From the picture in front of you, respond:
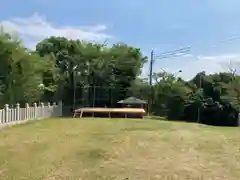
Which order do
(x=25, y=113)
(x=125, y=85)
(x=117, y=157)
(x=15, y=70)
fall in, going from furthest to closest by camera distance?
(x=125, y=85), (x=15, y=70), (x=25, y=113), (x=117, y=157)

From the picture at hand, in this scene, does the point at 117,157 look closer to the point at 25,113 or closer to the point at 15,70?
the point at 25,113

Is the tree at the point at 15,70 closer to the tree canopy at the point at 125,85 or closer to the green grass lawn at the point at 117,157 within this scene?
the tree canopy at the point at 125,85

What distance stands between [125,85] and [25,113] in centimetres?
2132

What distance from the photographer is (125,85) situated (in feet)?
150

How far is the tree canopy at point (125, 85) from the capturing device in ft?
131

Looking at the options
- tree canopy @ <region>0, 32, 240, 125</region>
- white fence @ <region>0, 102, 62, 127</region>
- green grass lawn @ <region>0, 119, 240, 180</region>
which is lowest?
green grass lawn @ <region>0, 119, 240, 180</region>

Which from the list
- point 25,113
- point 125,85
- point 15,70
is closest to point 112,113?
point 15,70

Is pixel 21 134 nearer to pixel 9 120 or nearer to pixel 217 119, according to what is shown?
pixel 9 120

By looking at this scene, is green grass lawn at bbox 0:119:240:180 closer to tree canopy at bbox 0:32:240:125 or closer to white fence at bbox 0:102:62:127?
white fence at bbox 0:102:62:127

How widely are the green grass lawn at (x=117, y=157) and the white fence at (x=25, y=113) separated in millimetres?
5002

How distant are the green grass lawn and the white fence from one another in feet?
16.4

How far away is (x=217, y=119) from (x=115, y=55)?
1332 centimetres

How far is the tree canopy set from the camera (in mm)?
39938

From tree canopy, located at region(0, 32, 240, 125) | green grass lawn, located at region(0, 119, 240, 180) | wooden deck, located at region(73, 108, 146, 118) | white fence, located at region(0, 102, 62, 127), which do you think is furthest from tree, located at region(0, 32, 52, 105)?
green grass lawn, located at region(0, 119, 240, 180)
